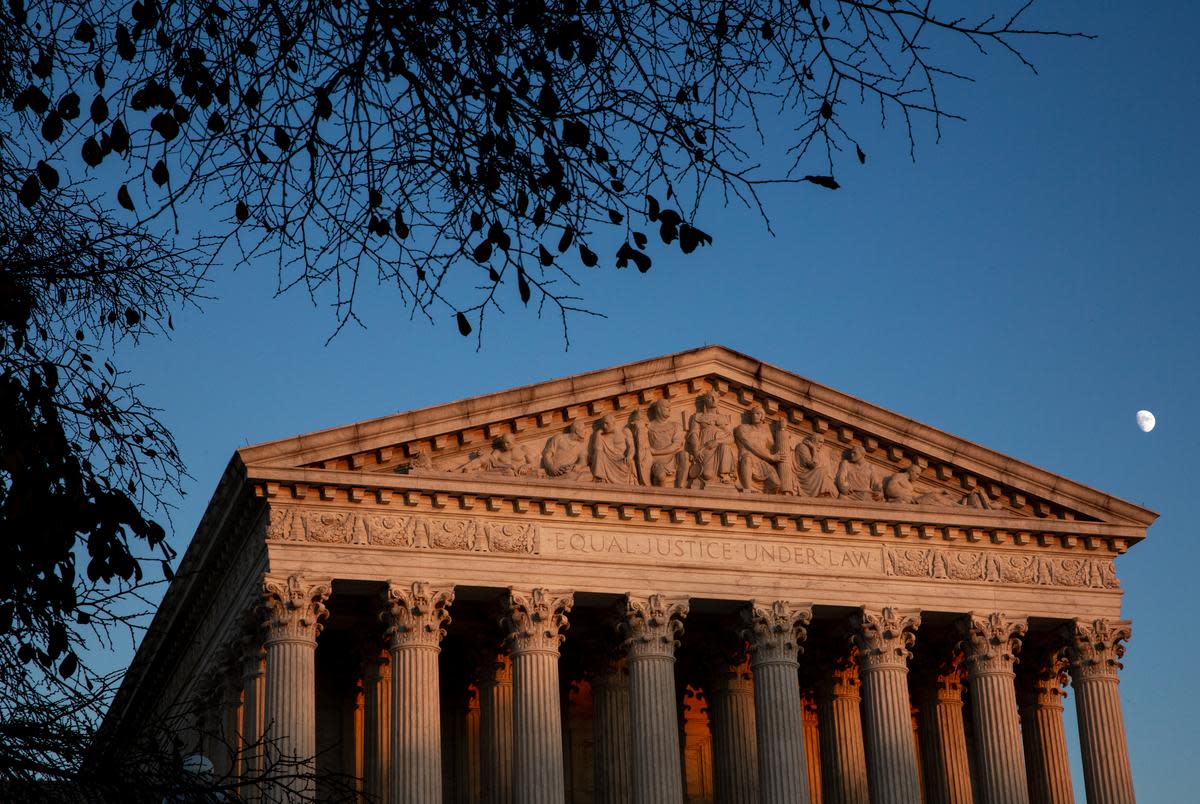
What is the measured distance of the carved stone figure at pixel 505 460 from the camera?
1371 inches

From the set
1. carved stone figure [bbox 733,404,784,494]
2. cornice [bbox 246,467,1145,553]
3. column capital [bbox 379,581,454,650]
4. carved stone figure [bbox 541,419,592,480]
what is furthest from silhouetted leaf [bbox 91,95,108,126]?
carved stone figure [bbox 733,404,784,494]

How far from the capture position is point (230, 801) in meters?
11.2

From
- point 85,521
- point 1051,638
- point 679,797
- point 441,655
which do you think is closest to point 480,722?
point 441,655

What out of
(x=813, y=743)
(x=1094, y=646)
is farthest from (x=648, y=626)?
(x=1094, y=646)

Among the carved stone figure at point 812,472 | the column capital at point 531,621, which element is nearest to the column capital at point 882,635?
the carved stone figure at point 812,472

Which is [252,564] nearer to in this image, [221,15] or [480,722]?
[480,722]

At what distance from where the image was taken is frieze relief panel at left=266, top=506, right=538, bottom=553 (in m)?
33.4

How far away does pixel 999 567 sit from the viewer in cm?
3766

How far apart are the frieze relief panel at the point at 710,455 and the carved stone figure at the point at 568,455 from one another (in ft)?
0.06

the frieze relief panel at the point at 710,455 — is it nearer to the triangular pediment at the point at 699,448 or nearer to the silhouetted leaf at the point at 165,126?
the triangular pediment at the point at 699,448

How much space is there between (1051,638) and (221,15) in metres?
30.4

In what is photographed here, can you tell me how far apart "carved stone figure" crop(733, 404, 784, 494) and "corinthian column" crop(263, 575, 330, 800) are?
8.72m

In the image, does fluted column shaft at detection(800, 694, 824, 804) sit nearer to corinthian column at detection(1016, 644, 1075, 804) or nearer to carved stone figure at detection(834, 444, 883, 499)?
corinthian column at detection(1016, 644, 1075, 804)

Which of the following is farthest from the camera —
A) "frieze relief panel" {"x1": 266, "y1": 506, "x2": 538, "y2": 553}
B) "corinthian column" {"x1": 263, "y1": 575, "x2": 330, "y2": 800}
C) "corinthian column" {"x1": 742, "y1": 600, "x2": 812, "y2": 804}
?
"corinthian column" {"x1": 742, "y1": 600, "x2": 812, "y2": 804}
